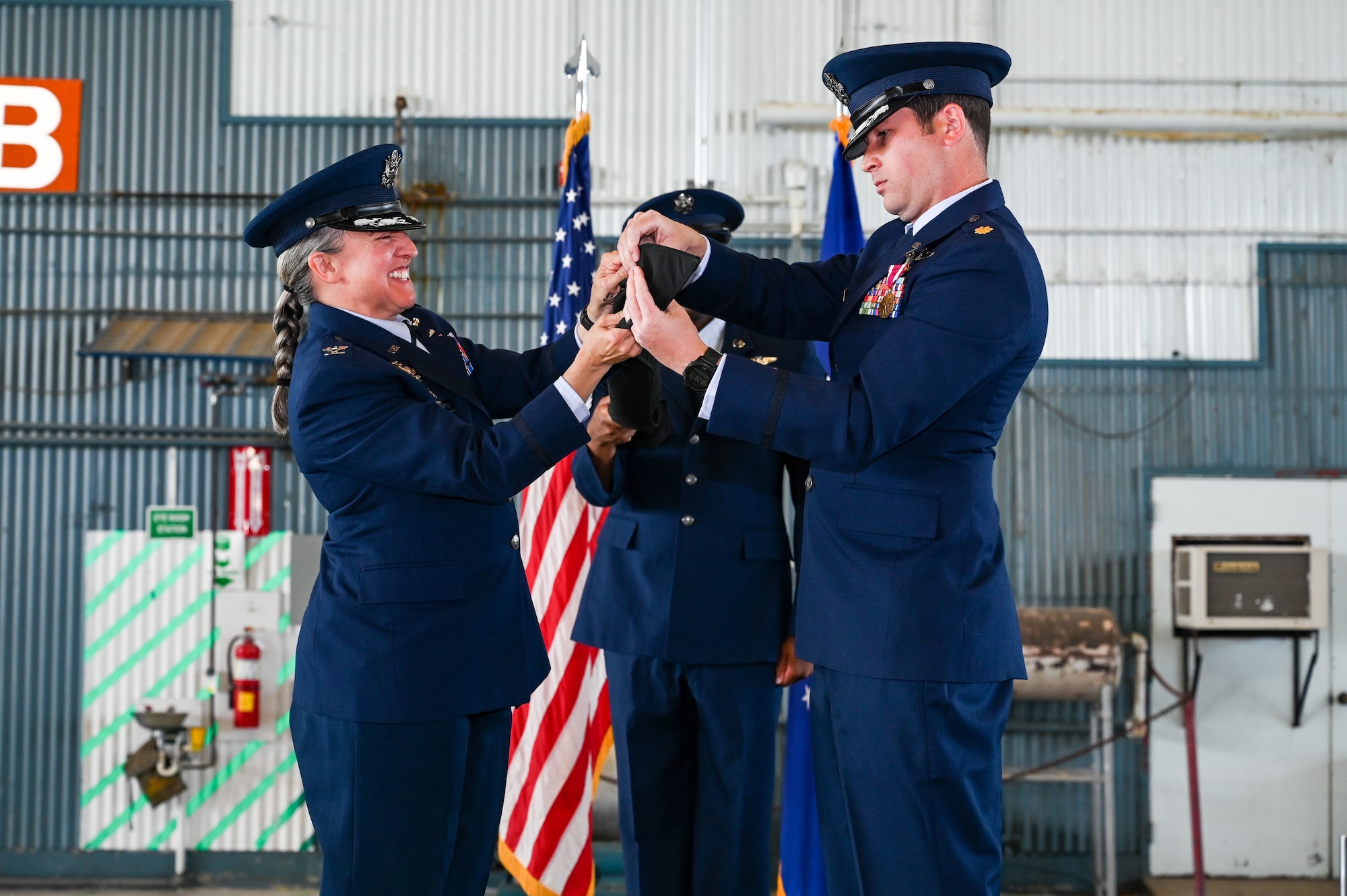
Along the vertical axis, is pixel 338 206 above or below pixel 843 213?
below

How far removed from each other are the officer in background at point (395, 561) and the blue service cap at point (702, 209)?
878 mm

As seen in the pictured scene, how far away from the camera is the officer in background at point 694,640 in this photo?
2.42 meters

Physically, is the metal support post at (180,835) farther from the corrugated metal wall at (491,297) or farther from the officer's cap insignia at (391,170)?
the officer's cap insignia at (391,170)

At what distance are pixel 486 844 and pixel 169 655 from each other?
334 centimetres

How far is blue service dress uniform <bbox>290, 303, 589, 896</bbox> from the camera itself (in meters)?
1.83

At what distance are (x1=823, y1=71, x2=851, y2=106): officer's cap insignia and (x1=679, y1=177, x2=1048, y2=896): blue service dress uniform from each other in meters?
0.28

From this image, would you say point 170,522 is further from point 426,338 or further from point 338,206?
point 338,206

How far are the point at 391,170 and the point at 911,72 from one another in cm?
100

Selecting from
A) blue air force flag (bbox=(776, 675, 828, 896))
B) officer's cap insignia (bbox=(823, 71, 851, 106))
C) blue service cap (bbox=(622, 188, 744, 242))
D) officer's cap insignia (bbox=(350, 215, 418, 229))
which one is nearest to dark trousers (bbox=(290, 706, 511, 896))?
officer's cap insignia (bbox=(350, 215, 418, 229))

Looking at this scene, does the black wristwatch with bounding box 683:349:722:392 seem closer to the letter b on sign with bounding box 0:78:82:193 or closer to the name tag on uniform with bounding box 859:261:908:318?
the name tag on uniform with bounding box 859:261:908:318


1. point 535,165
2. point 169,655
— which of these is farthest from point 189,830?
point 535,165

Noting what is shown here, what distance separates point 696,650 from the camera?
2.41 m

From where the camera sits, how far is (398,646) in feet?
6.05

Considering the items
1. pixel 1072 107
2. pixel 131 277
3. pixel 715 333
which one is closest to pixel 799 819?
pixel 715 333
